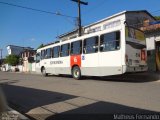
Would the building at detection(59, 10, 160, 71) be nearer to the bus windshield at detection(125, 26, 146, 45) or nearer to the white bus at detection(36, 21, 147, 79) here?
the bus windshield at detection(125, 26, 146, 45)

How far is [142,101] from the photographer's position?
28.0 ft

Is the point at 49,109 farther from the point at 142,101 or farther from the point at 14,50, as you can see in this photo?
the point at 14,50

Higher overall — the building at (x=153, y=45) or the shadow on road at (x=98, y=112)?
the building at (x=153, y=45)

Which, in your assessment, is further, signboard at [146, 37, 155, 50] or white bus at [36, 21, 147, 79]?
signboard at [146, 37, 155, 50]

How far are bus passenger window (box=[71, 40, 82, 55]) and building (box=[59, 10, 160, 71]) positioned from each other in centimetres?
384

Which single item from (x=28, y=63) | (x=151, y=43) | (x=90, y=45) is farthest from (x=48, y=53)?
(x=28, y=63)

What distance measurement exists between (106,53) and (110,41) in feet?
→ 2.54

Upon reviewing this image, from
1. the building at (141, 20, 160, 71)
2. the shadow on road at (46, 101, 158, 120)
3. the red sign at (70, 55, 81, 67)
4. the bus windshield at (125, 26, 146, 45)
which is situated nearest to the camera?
the shadow on road at (46, 101, 158, 120)

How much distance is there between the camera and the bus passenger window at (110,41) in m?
14.6

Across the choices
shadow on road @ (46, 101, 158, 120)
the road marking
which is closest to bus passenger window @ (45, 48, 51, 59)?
the road marking

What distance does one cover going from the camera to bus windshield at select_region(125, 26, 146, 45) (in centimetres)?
1450

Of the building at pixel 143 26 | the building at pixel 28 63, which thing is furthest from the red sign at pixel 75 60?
the building at pixel 28 63

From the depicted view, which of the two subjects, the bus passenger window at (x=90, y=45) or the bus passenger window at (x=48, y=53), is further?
the bus passenger window at (x=48, y=53)

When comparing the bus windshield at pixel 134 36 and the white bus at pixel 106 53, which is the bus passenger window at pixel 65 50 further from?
the bus windshield at pixel 134 36
